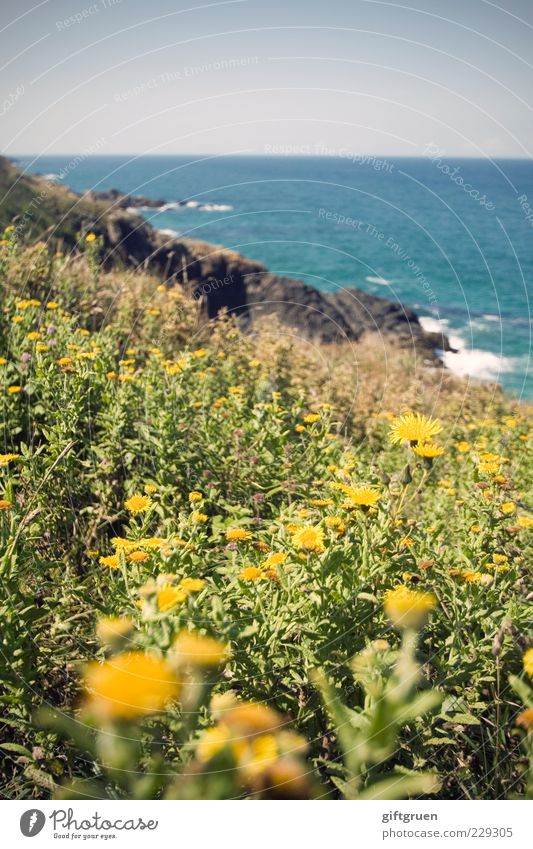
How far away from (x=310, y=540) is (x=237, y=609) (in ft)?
1.35

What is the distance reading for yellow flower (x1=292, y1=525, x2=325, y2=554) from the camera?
2336mm

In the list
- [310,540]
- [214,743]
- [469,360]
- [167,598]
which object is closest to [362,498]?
[310,540]

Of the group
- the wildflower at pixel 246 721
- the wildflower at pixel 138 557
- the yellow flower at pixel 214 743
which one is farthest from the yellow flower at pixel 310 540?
the yellow flower at pixel 214 743

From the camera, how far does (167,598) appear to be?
166 centimetres

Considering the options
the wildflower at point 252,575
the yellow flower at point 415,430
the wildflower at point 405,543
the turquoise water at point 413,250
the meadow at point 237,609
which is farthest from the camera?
the turquoise water at point 413,250

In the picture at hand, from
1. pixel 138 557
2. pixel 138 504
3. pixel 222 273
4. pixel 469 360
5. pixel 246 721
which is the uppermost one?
pixel 469 360

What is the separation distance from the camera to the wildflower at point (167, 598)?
1634mm

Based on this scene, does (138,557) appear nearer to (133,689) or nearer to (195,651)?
(195,651)

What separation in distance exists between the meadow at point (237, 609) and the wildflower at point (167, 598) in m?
0.01

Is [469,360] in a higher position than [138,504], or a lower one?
higher

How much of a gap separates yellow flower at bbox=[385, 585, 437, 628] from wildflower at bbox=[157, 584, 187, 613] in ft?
2.94

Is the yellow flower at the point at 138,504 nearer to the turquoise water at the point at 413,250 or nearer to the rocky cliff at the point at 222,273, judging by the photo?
the rocky cliff at the point at 222,273

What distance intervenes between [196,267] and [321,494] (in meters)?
15.4

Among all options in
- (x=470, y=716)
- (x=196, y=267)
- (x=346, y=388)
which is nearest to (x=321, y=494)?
(x=470, y=716)
